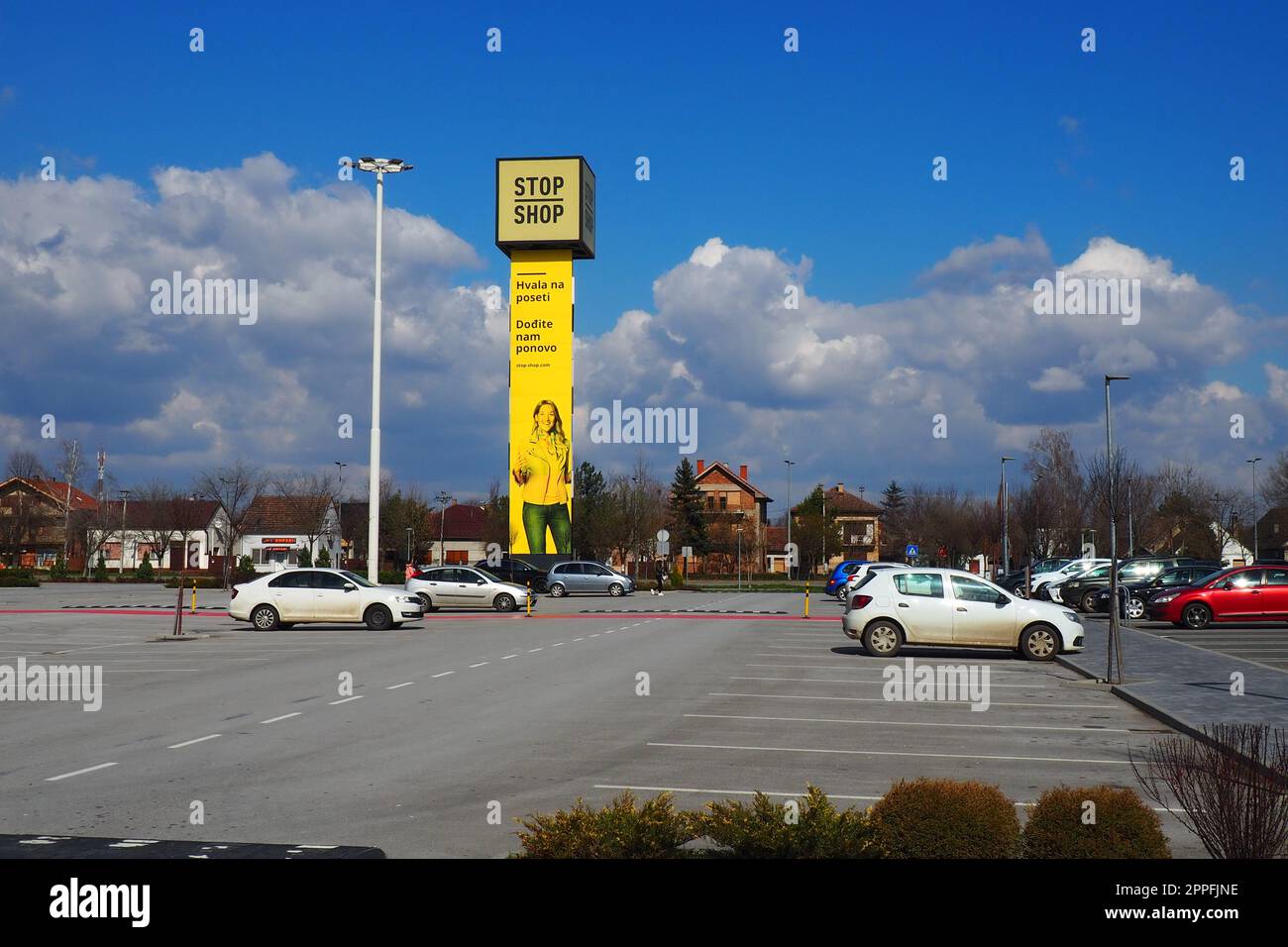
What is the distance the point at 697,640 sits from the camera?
88.6ft

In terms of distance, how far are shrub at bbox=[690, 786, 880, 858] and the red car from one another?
2895cm

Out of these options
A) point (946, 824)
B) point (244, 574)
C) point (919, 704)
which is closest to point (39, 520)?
point (244, 574)

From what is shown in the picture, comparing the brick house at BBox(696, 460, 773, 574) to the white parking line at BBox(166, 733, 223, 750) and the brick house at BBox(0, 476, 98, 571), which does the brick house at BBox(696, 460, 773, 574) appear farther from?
the white parking line at BBox(166, 733, 223, 750)

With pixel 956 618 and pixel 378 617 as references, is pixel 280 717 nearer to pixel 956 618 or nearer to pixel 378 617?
pixel 956 618

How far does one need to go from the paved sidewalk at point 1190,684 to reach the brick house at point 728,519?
7825 cm

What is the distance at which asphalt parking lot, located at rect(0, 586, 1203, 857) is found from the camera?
8.75 m

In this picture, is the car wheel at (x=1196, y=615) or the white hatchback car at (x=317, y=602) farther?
the car wheel at (x=1196, y=615)

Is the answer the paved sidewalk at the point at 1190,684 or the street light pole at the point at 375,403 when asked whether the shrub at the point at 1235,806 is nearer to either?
the paved sidewalk at the point at 1190,684

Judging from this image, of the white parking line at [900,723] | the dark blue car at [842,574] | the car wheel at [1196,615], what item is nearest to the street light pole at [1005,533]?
the dark blue car at [842,574]

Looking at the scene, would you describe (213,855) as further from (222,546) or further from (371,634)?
(222,546)

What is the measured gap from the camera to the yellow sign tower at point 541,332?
2675 inches
